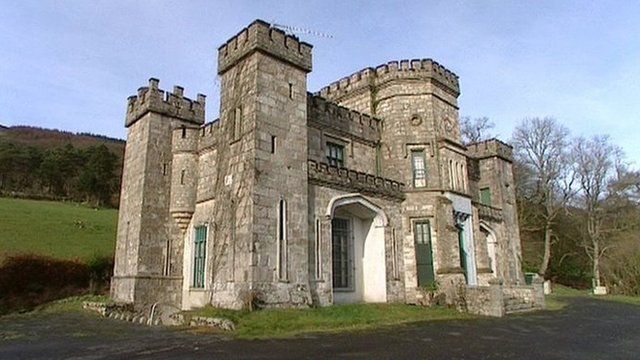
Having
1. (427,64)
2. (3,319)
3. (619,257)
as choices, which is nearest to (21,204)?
(3,319)

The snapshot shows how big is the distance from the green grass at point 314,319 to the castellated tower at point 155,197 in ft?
16.1

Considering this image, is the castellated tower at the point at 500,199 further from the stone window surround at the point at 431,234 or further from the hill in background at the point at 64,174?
the hill in background at the point at 64,174

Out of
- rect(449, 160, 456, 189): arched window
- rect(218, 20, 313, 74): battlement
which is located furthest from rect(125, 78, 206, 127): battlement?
rect(449, 160, 456, 189): arched window

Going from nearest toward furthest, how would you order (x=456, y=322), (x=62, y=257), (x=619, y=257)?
(x=456, y=322) → (x=62, y=257) → (x=619, y=257)

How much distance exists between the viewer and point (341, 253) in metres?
18.9

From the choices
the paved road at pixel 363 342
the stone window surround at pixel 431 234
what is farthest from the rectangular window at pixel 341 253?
the paved road at pixel 363 342

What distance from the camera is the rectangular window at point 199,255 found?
59.8ft

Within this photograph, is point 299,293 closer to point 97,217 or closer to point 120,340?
point 120,340

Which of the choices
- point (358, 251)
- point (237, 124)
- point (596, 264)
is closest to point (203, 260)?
point (237, 124)

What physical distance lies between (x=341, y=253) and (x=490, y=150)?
14.5 metres

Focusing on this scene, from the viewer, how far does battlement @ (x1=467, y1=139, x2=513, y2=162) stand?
28172 mm

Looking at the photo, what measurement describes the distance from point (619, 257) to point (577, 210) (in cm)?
723

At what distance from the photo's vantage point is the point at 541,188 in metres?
38.0

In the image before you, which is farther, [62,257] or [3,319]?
[62,257]
